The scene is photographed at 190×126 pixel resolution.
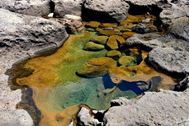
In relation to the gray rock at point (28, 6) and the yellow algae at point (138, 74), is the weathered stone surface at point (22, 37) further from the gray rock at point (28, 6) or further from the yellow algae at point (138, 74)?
the yellow algae at point (138, 74)

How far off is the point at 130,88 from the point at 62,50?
145cm

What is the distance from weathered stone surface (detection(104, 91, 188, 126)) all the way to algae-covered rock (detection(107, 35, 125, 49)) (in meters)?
1.83

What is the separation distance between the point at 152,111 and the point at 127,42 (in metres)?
2.19

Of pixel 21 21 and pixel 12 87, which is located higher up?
pixel 21 21

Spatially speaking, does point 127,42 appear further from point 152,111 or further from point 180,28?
point 152,111

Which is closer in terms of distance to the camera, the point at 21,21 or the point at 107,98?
the point at 107,98

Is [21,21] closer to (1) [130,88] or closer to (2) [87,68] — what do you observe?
(2) [87,68]

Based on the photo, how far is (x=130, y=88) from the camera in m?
4.73

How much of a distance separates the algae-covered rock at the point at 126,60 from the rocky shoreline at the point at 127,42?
0.29 meters

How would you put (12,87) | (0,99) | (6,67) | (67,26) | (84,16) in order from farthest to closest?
(84,16) < (67,26) < (6,67) < (12,87) < (0,99)

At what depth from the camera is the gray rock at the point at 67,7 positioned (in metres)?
6.62

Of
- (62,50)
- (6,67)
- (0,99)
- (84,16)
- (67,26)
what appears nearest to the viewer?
(0,99)

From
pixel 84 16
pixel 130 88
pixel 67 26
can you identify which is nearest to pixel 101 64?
pixel 130 88

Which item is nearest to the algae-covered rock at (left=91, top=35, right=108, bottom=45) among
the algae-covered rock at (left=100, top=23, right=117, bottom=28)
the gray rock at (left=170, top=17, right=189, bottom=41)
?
the algae-covered rock at (left=100, top=23, right=117, bottom=28)
